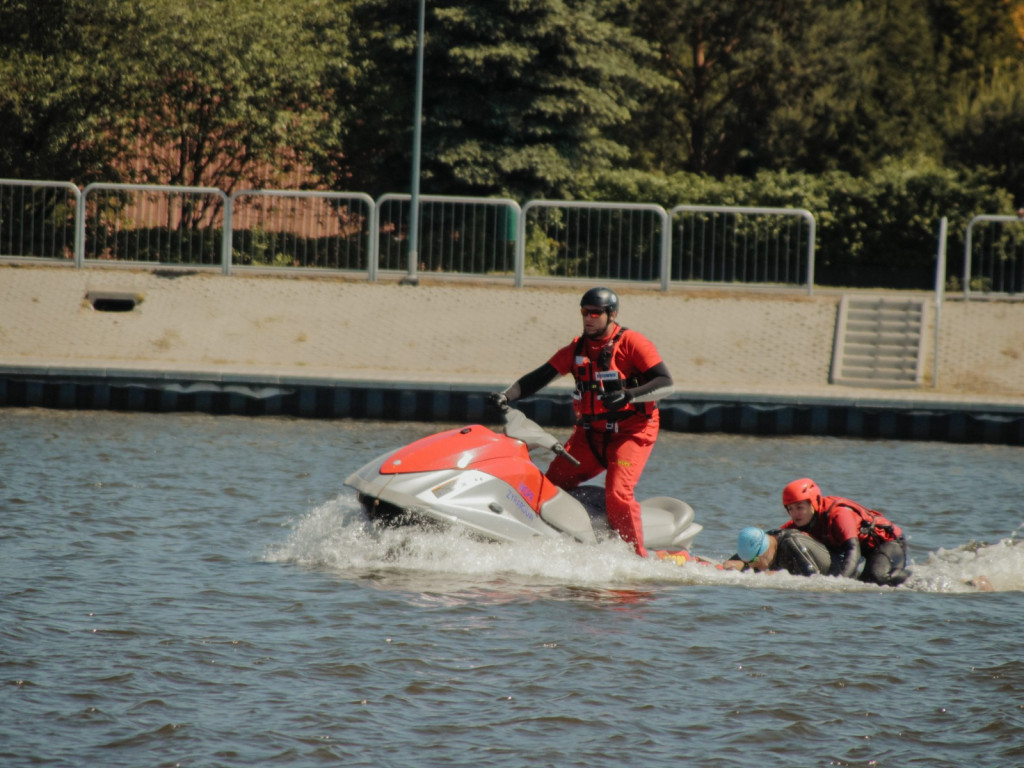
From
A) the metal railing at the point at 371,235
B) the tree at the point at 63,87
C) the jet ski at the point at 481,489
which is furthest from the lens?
the tree at the point at 63,87

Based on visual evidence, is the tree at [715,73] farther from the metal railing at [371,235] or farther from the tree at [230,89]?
the metal railing at [371,235]

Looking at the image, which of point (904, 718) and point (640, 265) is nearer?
point (904, 718)

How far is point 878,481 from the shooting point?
12.3 meters

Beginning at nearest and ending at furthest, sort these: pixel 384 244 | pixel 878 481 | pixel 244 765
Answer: pixel 244 765, pixel 878 481, pixel 384 244

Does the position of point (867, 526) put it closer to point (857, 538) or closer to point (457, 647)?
point (857, 538)

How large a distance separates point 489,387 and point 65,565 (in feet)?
25.8

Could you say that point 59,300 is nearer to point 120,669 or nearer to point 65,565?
point 65,565

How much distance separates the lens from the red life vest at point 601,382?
783 cm

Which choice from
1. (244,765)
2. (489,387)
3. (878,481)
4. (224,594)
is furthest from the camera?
(489,387)

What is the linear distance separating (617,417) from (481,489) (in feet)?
3.09

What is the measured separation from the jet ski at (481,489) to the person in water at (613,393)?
189 millimetres

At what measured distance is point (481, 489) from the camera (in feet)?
24.7

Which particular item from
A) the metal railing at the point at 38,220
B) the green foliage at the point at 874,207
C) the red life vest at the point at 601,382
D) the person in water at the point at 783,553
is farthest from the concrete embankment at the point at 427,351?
the green foliage at the point at 874,207

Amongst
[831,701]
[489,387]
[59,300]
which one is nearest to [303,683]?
[831,701]
